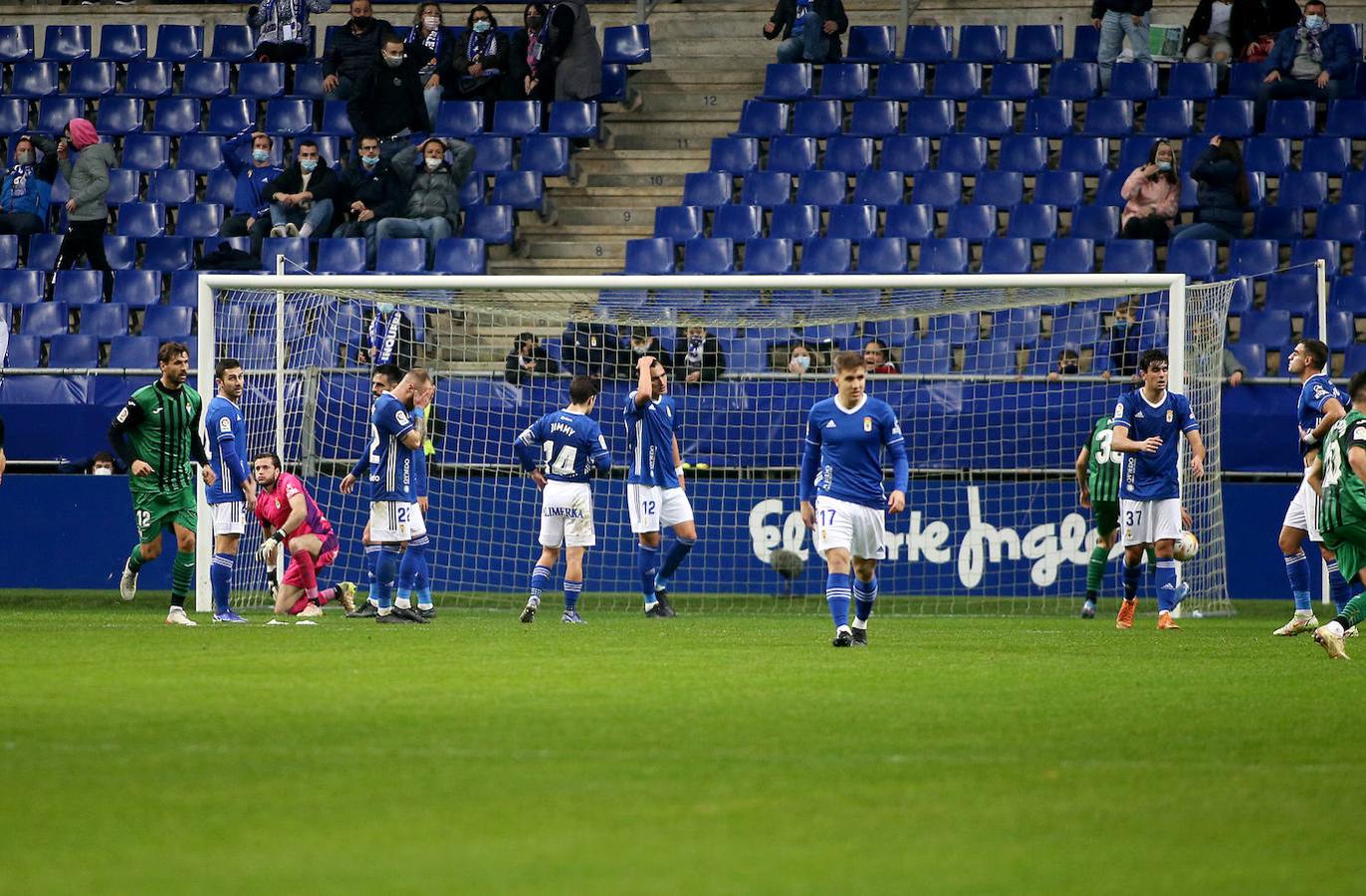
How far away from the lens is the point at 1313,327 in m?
19.0

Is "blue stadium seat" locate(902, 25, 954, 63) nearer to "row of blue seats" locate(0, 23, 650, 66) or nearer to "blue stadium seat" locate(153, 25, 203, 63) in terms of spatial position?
"row of blue seats" locate(0, 23, 650, 66)

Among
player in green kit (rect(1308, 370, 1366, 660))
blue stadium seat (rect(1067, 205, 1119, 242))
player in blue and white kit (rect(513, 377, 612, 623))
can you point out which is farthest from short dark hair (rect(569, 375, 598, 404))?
blue stadium seat (rect(1067, 205, 1119, 242))

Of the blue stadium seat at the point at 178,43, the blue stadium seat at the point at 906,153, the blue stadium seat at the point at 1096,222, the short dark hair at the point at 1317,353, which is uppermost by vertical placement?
the blue stadium seat at the point at 178,43

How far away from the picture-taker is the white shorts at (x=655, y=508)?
52.8ft

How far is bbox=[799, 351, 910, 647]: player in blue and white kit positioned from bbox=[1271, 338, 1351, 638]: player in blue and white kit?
11.4 feet

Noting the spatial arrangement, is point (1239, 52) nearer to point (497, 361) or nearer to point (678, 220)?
point (678, 220)

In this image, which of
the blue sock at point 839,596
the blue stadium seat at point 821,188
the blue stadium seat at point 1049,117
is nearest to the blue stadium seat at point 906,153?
the blue stadium seat at point 821,188

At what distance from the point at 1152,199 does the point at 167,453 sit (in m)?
11.4

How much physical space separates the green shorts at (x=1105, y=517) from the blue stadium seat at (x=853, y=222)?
19.2 ft

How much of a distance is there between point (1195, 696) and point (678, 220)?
14.0 meters

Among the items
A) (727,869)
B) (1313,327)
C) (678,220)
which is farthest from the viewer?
(678,220)

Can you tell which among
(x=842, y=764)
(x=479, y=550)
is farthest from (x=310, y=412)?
(x=842, y=764)

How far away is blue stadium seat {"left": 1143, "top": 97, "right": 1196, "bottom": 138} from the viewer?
2212cm

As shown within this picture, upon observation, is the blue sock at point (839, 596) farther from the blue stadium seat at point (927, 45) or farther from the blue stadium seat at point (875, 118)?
the blue stadium seat at point (927, 45)
